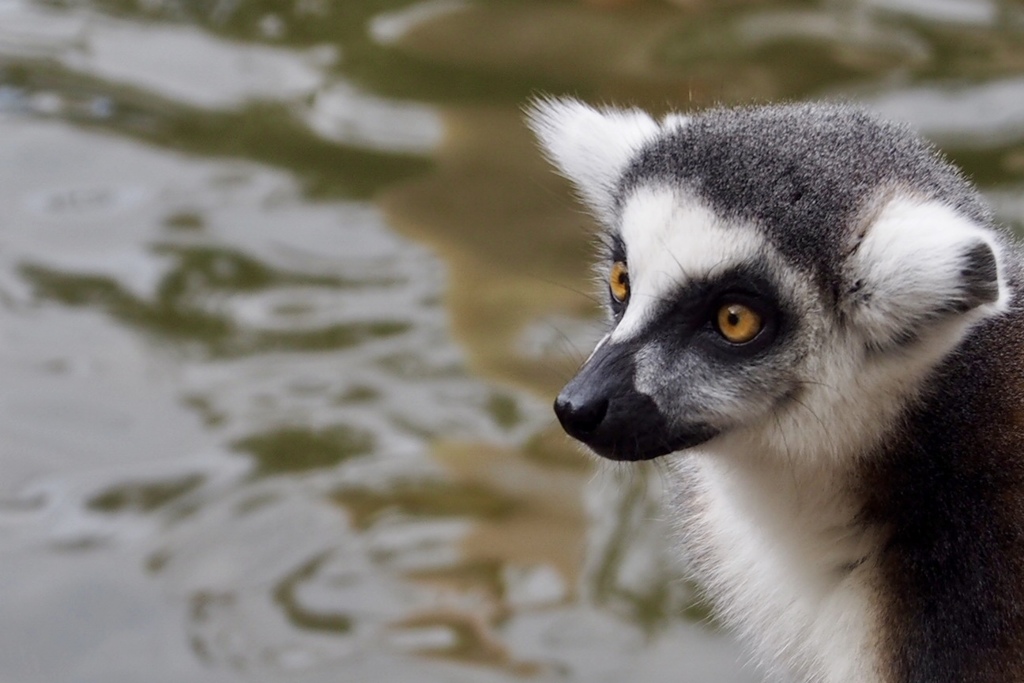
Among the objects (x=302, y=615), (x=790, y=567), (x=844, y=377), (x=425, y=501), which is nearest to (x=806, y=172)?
(x=844, y=377)

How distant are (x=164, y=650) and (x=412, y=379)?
168cm

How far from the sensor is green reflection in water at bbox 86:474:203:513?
480 centimetres

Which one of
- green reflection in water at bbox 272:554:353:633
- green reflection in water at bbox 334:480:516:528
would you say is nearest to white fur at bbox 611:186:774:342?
green reflection in water at bbox 272:554:353:633

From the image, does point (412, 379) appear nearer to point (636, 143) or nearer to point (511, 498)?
point (511, 498)

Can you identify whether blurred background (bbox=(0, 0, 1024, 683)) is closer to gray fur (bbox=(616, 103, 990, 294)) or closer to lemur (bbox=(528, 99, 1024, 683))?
gray fur (bbox=(616, 103, 990, 294))

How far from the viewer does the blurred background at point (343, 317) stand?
14.6 ft

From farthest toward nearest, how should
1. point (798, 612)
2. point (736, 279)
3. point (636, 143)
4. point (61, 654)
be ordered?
point (61, 654), point (636, 143), point (798, 612), point (736, 279)

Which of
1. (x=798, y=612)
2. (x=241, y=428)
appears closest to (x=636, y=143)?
(x=798, y=612)

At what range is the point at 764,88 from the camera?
22.3 feet

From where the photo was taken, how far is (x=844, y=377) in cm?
220

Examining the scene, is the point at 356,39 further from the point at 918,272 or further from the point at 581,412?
the point at 918,272

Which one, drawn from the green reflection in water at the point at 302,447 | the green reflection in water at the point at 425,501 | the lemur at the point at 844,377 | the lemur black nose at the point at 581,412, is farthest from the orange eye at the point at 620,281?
the green reflection in water at the point at 302,447

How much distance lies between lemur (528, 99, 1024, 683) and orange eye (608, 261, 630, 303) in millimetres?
50

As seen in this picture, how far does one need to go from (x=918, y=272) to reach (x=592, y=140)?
881 mm
